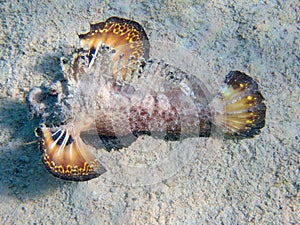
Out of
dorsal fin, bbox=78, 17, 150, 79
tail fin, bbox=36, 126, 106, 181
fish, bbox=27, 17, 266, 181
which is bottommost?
tail fin, bbox=36, 126, 106, 181

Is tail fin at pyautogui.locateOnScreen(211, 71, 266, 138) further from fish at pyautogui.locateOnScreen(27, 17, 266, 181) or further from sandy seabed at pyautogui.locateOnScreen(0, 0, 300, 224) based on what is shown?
sandy seabed at pyautogui.locateOnScreen(0, 0, 300, 224)

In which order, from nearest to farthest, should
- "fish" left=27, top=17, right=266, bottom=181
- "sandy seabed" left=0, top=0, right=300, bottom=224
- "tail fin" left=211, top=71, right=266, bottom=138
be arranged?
"fish" left=27, top=17, right=266, bottom=181
"sandy seabed" left=0, top=0, right=300, bottom=224
"tail fin" left=211, top=71, right=266, bottom=138

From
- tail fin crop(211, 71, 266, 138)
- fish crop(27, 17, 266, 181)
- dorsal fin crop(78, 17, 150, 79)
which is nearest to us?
fish crop(27, 17, 266, 181)

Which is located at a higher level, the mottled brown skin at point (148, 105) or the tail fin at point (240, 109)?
the tail fin at point (240, 109)

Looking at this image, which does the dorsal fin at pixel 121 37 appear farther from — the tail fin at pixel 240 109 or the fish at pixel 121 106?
the tail fin at pixel 240 109

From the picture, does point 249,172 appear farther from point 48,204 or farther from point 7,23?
point 7,23

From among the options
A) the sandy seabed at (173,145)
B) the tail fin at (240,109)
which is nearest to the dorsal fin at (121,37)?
the sandy seabed at (173,145)

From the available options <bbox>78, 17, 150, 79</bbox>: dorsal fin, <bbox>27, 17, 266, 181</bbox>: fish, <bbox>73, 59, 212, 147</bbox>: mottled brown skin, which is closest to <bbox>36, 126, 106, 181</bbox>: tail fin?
<bbox>27, 17, 266, 181</bbox>: fish
